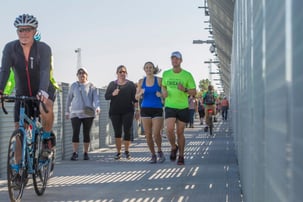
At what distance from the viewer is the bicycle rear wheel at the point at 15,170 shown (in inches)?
251

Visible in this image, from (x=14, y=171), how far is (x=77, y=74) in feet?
23.0

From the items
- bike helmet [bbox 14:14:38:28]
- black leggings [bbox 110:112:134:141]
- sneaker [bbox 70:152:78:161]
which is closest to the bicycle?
bike helmet [bbox 14:14:38:28]

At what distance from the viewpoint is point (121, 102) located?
42.3ft

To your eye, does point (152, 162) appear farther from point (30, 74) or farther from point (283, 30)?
point (283, 30)

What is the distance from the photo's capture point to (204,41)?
148 feet

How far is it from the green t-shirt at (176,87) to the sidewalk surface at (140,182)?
104 cm

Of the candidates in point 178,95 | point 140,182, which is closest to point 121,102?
point 178,95

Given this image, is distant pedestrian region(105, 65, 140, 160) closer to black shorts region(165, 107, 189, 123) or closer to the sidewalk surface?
the sidewalk surface

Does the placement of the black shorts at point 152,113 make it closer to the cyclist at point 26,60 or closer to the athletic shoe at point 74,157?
the athletic shoe at point 74,157

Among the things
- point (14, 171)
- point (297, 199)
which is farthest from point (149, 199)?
point (297, 199)

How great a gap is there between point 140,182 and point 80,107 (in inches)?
185

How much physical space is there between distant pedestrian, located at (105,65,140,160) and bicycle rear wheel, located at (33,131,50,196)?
536cm

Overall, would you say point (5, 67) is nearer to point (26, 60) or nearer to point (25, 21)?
point (26, 60)

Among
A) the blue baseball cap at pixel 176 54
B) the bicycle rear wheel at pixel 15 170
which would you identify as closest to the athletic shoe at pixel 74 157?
the blue baseball cap at pixel 176 54
